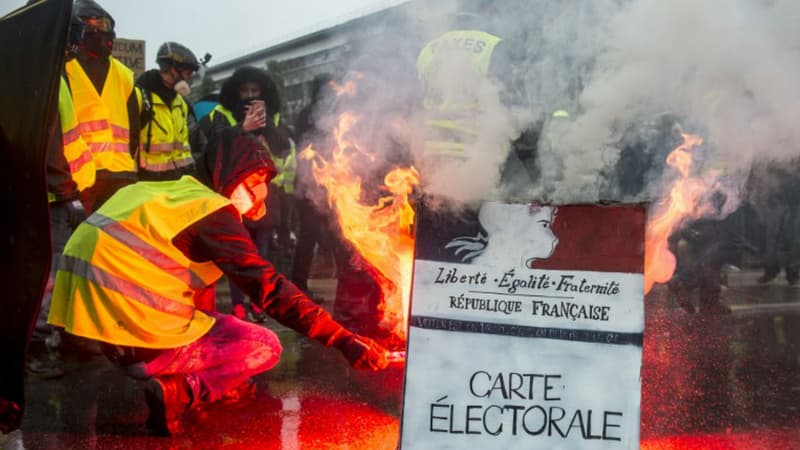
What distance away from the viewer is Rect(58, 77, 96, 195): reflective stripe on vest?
550 centimetres

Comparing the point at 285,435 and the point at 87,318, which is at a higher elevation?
the point at 87,318

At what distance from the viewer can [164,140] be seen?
6.91 metres

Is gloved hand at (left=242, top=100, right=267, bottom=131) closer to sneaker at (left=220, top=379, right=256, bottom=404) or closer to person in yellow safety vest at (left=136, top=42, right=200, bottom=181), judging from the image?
person in yellow safety vest at (left=136, top=42, right=200, bottom=181)

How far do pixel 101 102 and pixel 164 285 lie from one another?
2.46 m

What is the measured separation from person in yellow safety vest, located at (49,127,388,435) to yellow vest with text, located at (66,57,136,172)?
1948 mm

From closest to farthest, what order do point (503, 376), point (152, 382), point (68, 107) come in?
point (503, 376) → point (152, 382) → point (68, 107)

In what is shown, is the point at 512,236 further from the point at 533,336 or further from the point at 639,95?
the point at 639,95

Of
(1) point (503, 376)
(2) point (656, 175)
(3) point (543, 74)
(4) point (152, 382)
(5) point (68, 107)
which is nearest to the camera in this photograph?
(1) point (503, 376)

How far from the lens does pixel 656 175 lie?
5.16 meters

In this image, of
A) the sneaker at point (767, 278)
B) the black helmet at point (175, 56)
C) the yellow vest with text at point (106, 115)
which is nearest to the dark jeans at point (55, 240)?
the yellow vest with text at point (106, 115)

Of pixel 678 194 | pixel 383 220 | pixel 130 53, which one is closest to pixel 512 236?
pixel 678 194

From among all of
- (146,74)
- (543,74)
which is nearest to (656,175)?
(543,74)

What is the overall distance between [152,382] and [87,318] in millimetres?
434

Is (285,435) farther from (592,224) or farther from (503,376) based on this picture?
(592,224)
